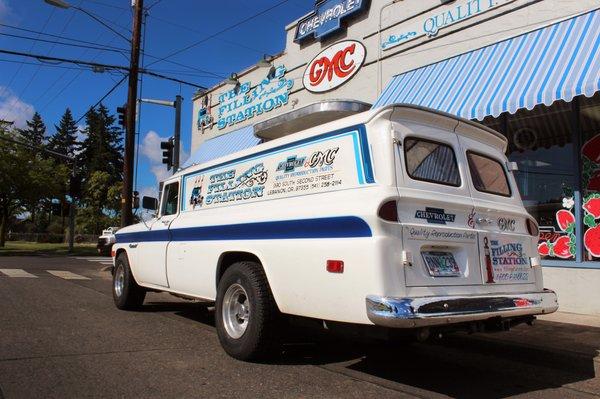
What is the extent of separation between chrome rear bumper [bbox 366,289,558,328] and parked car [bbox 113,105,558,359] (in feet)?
0.03

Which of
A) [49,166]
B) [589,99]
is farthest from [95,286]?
[49,166]

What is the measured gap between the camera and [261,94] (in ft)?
55.2

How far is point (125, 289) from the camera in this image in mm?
Answer: 8688

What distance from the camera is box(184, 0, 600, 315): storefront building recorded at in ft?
26.3

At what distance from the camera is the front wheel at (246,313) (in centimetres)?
527

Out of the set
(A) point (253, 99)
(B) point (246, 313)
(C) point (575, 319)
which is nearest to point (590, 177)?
(C) point (575, 319)

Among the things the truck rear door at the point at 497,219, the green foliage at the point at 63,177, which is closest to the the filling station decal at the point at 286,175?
the truck rear door at the point at 497,219

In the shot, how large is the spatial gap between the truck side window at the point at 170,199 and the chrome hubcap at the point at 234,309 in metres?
2.29

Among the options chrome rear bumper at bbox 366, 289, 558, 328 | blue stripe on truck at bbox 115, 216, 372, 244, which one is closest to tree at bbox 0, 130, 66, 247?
blue stripe on truck at bbox 115, 216, 372, 244

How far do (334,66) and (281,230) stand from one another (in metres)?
9.35

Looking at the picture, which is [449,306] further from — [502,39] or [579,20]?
[502,39]

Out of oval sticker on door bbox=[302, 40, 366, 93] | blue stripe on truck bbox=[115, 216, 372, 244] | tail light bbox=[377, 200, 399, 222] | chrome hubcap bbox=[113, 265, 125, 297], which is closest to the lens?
tail light bbox=[377, 200, 399, 222]

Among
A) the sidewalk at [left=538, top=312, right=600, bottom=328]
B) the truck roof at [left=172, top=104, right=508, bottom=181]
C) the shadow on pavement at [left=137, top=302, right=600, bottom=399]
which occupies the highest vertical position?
the truck roof at [left=172, top=104, right=508, bottom=181]

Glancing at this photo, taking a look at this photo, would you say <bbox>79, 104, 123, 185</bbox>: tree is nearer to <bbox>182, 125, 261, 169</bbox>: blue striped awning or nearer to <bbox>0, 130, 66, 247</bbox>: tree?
<bbox>0, 130, 66, 247</bbox>: tree
